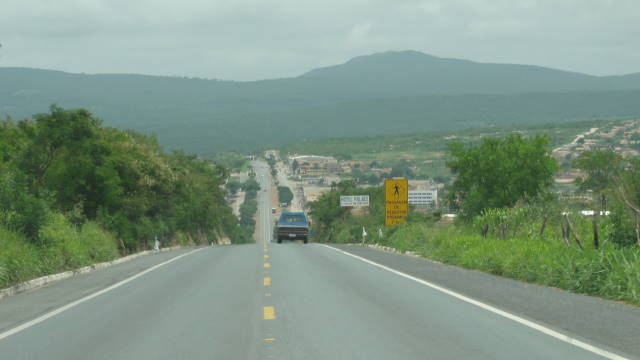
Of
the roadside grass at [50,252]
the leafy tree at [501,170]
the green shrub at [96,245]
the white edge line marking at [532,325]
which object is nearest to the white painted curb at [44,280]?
the roadside grass at [50,252]

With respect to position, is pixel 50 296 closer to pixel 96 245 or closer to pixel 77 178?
pixel 96 245

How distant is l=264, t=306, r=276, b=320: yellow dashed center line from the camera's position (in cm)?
1310

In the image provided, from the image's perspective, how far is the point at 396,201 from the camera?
4656cm

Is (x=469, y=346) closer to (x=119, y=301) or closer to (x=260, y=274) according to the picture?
(x=119, y=301)

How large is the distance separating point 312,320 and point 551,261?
313 inches

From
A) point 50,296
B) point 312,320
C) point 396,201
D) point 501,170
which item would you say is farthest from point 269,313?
point 501,170

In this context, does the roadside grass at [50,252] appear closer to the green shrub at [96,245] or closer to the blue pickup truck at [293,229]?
the green shrub at [96,245]

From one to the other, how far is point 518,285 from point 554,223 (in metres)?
9.18

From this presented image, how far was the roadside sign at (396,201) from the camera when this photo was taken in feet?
151

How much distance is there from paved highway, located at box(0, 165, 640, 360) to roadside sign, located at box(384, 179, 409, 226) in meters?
24.9

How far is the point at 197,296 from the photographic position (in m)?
16.6

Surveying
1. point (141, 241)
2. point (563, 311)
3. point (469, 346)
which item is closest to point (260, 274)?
point (563, 311)

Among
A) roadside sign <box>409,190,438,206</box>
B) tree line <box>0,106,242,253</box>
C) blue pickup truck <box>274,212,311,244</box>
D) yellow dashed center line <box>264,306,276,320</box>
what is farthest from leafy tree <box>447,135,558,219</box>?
yellow dashed center line <box>264,306,276,320</box>

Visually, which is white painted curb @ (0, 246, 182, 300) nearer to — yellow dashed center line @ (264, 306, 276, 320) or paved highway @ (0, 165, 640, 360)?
paved highway @ (0, 165, 640, 360)
